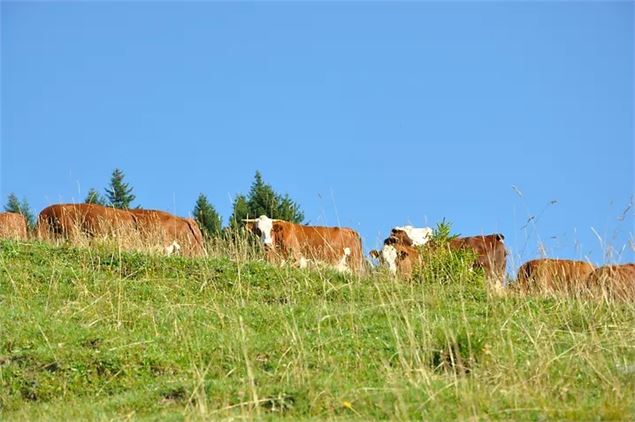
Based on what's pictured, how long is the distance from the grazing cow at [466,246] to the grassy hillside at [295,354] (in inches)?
242

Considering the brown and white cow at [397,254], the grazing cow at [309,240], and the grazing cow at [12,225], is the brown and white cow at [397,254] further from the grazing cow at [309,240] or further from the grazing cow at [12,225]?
the grazing cow at [12,225]

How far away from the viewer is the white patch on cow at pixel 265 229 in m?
24.3

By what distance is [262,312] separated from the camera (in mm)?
12344

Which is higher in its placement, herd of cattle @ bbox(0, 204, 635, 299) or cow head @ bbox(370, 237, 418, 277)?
herd of cattle @ bbox(0, 204, 635, 299)

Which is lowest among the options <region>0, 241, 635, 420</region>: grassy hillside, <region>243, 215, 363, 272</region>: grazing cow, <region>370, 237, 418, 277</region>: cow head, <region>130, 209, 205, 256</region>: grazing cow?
<region>0, 241, 635, 420</region>: grassy hillside

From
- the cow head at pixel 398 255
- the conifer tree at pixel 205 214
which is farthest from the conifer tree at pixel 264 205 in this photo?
the cow head at pixel 398 255

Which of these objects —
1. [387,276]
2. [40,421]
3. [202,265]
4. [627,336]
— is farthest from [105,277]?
[627,336]

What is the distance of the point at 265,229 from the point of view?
24.6 m

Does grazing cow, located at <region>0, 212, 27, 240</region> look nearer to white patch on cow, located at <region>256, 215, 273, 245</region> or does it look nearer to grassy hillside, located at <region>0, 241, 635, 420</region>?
white patch on cow, located at <region>256, 215, 273, 245</region>

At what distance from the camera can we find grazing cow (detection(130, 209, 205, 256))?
937 inches

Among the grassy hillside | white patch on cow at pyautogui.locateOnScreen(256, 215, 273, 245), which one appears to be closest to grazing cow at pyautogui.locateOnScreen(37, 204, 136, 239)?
white patch on cow at pyautogui.locateOnScreen(256, 215, 273, 245)

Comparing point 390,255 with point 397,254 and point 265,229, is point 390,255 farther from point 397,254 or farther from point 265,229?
point 265,229

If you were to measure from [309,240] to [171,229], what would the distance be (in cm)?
349

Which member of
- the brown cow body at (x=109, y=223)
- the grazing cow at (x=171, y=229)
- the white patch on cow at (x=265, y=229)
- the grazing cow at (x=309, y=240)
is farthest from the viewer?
the white patch on cow at (x=265, y=229)
